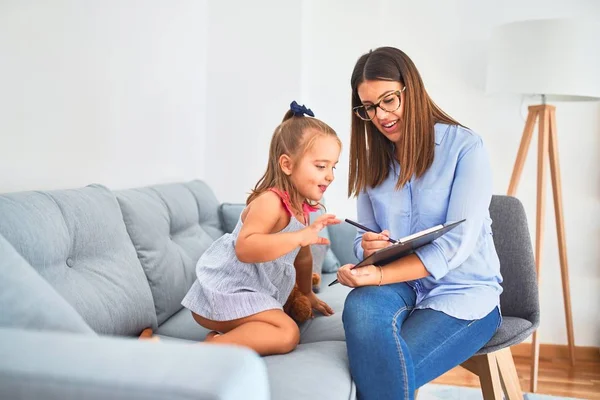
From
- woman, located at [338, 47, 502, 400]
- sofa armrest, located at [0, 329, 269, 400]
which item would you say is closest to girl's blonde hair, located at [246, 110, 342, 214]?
woman, located at [338, 47, 502, 400]

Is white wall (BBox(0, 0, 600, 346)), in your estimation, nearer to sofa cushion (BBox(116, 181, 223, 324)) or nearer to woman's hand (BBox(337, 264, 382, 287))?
sofa cushion (BBox(116, 181, 223, 324))

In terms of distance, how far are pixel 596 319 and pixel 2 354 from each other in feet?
10.5

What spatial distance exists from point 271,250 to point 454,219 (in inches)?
19.3

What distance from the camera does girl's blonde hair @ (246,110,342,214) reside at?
73.4 inches

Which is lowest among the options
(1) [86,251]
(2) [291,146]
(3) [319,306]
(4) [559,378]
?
(4) [559,378]

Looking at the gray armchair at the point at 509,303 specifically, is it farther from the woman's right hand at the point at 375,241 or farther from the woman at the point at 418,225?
the woman's right hand at the point at 375,241

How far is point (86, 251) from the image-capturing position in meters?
1.65

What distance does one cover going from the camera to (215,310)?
1733mm

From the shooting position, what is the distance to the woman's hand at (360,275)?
5.24 feet

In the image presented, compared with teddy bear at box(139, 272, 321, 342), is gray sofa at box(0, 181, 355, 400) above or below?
above

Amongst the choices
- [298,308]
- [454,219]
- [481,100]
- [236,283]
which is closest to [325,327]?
[298,308]

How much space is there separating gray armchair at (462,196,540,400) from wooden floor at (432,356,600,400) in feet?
3.35

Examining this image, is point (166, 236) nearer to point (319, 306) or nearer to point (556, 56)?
point (319, 306)

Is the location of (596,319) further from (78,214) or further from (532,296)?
(78,214)
